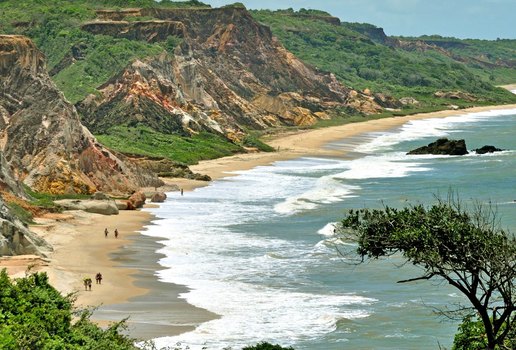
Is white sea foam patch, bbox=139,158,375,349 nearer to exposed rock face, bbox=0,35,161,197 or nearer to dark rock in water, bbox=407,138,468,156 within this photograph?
exposed rock face, bbox=0,35,161,197

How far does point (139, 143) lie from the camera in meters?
106

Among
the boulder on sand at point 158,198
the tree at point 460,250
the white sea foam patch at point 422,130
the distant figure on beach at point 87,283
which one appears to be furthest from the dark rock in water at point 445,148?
the tree at point 460,250

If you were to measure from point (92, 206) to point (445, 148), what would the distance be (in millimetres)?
58718

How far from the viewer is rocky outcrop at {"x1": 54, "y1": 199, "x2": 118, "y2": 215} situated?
67875 mm

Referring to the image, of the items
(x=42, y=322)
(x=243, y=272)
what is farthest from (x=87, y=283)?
(x=42, y=322)

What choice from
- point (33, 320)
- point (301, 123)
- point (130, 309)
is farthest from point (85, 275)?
point (301, 123)

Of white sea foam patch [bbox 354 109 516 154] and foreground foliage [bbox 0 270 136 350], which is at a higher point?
white sea foam patch [bbox 354 109 516 154]

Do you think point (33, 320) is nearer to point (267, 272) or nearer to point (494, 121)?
point (267, 272)

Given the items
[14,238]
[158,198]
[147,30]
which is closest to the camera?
[14,238]

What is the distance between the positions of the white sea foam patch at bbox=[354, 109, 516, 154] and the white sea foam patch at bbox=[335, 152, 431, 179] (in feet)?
30.3

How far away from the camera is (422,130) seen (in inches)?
6029

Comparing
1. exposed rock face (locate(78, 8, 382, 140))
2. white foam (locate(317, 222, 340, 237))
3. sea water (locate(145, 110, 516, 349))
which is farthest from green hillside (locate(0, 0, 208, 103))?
white foam (locate(317, 222, 340, 237))

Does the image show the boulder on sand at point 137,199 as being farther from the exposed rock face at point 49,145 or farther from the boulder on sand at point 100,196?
the exposed rock face at point 49,145

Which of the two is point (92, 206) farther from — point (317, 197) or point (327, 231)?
point (317, 197)
